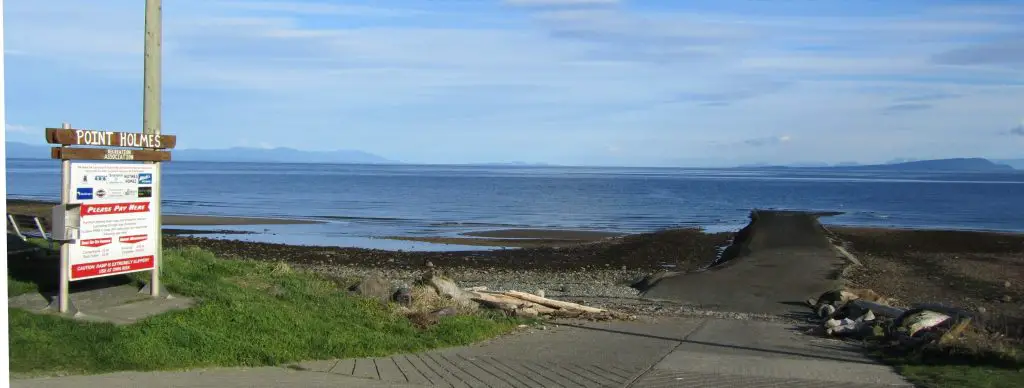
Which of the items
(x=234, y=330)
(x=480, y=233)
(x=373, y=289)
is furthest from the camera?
(x=480, y=233)

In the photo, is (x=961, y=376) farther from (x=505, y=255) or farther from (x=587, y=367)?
(x=505, y=255)

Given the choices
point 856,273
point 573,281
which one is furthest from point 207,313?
point 856,273

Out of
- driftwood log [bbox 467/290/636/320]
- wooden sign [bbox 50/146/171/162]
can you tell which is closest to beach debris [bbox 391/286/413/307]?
driftwood log [bbox 467/290/636/320]

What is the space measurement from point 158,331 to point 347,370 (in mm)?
1996

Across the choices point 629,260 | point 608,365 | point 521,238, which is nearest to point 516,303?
point 608,365

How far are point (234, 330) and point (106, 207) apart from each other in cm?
216

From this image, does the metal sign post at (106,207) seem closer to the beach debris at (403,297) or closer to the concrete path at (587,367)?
the concrete path at (587,367)

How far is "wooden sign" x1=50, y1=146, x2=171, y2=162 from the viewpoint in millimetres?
A: 10164

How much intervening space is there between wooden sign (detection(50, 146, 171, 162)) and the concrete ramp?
11495mm

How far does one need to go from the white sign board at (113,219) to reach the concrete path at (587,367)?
266 centimetres

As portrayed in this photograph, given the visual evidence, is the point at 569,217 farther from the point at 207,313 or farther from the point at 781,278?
the point at 207,313

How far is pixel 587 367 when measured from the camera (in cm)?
Result: 1030

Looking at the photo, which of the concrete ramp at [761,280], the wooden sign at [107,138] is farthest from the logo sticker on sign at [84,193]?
the concrete ramp at [761,280]

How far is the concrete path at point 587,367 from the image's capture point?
875 centimetres
